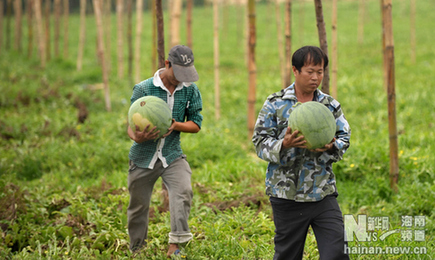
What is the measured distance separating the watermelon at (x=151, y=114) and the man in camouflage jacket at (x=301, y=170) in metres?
0.75

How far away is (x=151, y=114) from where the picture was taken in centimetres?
314

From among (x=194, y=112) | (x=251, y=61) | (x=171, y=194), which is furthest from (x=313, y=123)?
(x=251, y=61)

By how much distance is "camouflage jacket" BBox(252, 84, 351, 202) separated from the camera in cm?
271

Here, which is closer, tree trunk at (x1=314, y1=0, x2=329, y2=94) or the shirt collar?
the shirt collar

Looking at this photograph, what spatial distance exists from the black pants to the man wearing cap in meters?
0.88

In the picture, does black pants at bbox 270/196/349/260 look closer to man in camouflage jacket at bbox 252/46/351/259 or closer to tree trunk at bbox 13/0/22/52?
man in camouflage jacket at bbox 252/46/351/259

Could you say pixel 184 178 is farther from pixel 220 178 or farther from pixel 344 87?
pixel 344 87

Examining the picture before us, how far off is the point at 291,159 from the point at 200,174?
3.17 meters

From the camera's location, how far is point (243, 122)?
877 centimetres

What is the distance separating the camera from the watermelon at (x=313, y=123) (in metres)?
2.55

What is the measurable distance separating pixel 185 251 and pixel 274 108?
4.68ft

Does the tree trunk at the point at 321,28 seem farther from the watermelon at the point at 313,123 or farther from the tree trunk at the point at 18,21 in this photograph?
the tree trunk at the point at 18,21

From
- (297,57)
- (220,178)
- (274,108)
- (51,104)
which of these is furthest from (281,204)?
(51,104)

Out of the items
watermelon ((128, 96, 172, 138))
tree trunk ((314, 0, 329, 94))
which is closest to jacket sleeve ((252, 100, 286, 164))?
watermelon ((128, 96, 172, 138))
